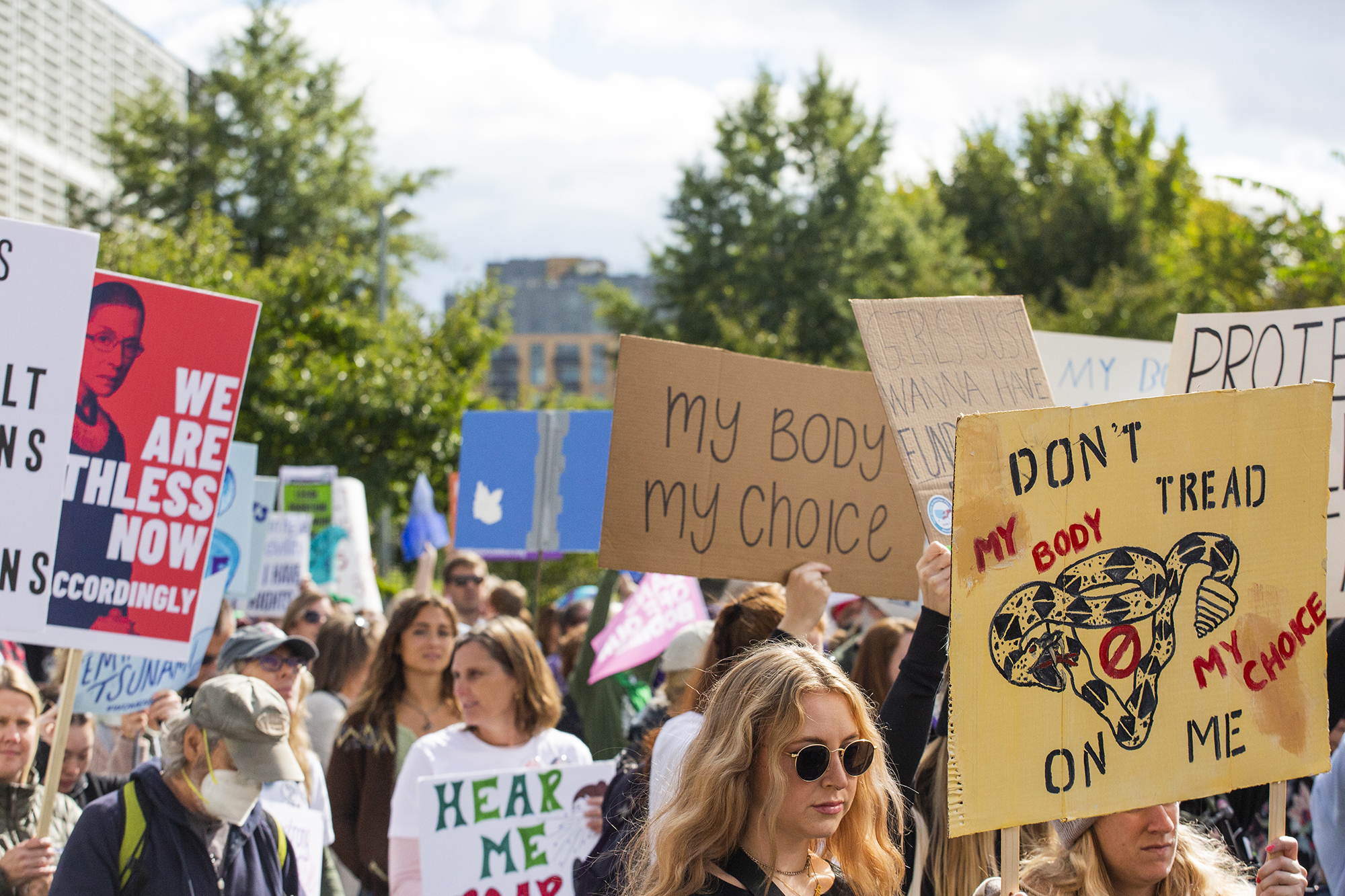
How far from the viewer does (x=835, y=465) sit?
12.2 feet

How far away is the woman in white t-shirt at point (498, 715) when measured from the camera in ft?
13.9

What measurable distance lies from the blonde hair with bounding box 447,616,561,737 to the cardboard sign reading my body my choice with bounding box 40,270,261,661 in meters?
1.03

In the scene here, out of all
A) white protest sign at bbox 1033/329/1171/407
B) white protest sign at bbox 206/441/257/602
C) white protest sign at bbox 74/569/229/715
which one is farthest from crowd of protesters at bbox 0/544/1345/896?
white protest sign at bbox 1033/329/1171/407

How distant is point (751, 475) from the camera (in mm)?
3646

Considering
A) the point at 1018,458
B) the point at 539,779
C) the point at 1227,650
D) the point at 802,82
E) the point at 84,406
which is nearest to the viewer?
the point at 1018,458

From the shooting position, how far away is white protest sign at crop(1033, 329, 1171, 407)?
5508 mm

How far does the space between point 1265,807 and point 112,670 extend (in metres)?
4.19

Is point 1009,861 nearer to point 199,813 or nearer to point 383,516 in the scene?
point 199,813

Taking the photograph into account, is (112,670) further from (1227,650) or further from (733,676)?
(1227,650)

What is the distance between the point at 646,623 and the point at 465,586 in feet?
9.65

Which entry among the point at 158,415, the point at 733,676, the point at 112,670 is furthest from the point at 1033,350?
the point at 112,670

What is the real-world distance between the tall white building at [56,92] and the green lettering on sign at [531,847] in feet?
83.8

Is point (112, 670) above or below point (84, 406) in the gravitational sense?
below

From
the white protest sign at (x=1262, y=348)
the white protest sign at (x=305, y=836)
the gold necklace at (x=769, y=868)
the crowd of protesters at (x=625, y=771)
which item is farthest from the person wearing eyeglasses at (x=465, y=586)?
the gold necklace at (x=769, y=868)
